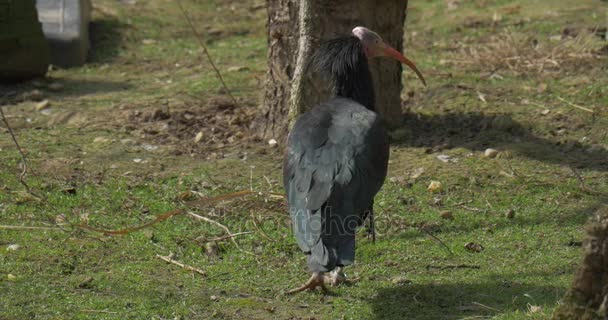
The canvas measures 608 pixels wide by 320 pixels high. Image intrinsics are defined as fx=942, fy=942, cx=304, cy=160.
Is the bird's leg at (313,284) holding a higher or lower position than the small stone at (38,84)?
higher

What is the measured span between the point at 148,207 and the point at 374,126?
2086mm

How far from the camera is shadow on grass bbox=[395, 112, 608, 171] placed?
7825 mm

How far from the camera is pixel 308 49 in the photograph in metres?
7.52

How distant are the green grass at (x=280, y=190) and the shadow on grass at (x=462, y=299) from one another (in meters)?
0.01

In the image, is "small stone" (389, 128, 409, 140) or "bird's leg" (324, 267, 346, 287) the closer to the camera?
"bird's leg" (324, 267, 346, 287)

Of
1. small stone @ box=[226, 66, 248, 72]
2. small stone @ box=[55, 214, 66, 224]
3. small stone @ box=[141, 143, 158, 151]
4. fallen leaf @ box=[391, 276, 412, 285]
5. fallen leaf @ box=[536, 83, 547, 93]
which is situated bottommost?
small stone @ box=[141, 143, 158, 151]

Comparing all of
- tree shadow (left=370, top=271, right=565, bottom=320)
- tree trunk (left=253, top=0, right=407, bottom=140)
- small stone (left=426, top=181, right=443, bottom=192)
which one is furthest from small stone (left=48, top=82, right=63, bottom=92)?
tree shadow (left=370, top=271, right=565, bottom=320)

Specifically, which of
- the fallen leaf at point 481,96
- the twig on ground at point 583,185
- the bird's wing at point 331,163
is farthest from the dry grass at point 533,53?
the bird's wing at point 331,163

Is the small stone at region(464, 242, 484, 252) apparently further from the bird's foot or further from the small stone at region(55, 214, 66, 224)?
the small stone at region(55, 214, 66, 224)

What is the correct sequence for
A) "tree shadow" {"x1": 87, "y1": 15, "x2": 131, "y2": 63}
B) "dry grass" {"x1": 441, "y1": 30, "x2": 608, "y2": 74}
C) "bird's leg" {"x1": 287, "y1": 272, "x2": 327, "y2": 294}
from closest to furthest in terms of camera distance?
1. "bird's leg" {"x1": 287, "y1": 272, "x2": 327, "y2": 294}
2. "dry grass" {"x1": 441, "y1": 30, "x2": 608, "y2": 74}
3. "tree shadow" {"x1": 87, "y1": 15, "x2": 131, "y2": 63}

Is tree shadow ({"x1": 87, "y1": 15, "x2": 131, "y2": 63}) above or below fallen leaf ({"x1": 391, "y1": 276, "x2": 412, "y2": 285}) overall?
below

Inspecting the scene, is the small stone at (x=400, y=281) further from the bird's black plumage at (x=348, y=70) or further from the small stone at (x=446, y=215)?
the bird's black plumage at (x=348, y=70)

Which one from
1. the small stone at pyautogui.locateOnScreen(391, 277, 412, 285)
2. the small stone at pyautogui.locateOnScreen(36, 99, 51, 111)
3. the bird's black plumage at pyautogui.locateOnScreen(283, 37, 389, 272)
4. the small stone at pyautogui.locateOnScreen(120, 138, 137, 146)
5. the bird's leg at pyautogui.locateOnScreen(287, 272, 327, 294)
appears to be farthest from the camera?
the small stone at pyautogui.locateOnScreen(36, 99, 51, 111)

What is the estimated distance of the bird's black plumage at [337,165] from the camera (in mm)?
5090
